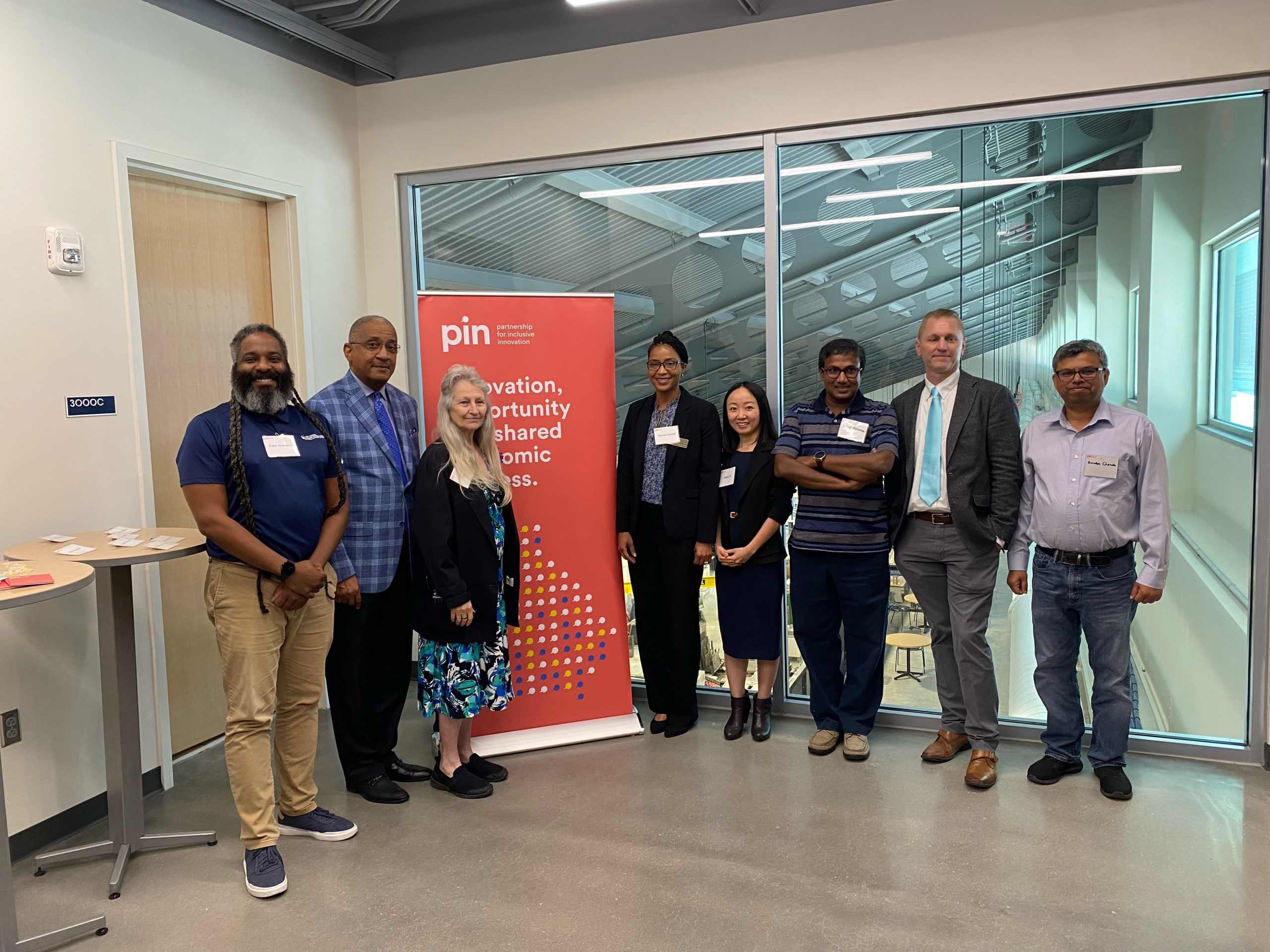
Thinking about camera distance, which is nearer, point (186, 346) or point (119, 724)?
point (119, 724)

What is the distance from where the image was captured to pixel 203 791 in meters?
3.69

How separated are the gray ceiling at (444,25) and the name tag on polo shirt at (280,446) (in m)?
2.03

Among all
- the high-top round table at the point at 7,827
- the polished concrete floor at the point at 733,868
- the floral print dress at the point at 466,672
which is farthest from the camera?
the floral print dress at the point at 466,672

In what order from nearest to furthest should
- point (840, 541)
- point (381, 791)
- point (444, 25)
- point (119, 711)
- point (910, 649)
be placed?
point (119, 711) → point (381, 791) → point (840, 541) → point (910, 649) → point (444, 25)

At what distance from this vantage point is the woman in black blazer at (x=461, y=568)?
3.35 meters

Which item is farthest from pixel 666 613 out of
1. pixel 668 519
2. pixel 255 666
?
pixel 255 666

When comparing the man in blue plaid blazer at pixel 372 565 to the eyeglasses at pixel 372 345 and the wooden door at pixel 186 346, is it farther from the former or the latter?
the wooden door at pixel 186 346

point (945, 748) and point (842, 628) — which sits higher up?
point (842, 628)

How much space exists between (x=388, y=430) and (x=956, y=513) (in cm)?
223

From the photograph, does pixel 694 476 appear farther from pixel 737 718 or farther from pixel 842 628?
pixel 737 718

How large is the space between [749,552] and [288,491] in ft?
6.26

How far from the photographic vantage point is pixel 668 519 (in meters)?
3.98

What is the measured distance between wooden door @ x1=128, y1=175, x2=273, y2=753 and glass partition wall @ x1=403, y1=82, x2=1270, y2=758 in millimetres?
1274

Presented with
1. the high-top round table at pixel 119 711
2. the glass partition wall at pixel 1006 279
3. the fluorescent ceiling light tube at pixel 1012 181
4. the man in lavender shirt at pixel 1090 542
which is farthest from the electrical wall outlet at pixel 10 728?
the fluorescent ceiling light tube at pixel 1012 181
